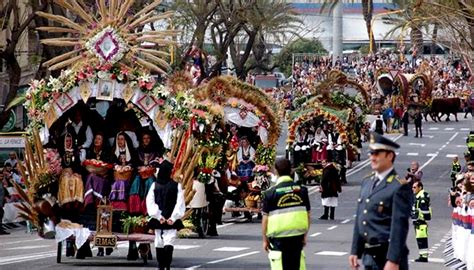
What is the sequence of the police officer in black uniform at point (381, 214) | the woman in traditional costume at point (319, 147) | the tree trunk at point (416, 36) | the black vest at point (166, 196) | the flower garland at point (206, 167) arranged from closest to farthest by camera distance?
the police officer in black uniform at point (381, 214) < the black vest at point (166, 196) < the flower garland at point (206, 167) < the tree trunk at point (416, 36) < the woman in traditional costume at point (319, 147)

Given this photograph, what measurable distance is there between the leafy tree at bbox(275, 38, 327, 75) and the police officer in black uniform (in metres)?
85.7

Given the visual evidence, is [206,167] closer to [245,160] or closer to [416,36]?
[245,160]

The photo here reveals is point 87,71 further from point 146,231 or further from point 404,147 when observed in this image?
point 404,147

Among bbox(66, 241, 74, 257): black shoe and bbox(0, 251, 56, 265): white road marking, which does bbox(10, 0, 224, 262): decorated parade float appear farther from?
bbox(0, 251, 56, 265): white road marking

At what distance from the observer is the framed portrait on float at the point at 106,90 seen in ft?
A: 76.9

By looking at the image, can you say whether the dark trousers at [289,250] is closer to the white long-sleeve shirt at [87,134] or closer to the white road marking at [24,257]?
the white road marking at [24,257]

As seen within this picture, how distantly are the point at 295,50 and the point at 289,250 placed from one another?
3939 inches

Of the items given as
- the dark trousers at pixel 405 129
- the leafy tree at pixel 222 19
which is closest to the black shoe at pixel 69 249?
the leafy tree at pixel 222 19

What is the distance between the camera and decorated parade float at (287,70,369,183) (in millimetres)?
47438

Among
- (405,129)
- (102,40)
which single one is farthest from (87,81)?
(405,129)

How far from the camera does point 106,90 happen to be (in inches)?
926

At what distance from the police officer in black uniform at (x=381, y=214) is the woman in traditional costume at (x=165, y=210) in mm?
7802

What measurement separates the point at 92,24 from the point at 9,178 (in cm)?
1236

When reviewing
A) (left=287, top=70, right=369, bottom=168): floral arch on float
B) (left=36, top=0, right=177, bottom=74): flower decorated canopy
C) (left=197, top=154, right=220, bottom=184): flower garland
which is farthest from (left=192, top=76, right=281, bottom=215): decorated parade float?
(left=287, top=70, right=369, bottom=168): floral arch on float
